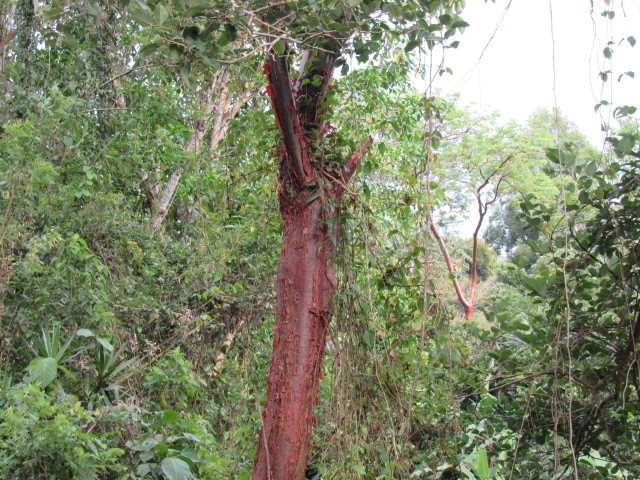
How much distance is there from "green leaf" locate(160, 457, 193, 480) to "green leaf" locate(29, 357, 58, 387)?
28.3 inches

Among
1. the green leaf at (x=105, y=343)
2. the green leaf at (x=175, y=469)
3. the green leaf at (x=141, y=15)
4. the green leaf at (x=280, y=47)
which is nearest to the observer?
the green leaf at (x=141, y=15)

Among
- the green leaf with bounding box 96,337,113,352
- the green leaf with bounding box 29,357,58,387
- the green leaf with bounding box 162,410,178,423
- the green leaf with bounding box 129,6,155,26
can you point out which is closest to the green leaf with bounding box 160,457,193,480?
the green leaf with bounding box 162,410,178,423

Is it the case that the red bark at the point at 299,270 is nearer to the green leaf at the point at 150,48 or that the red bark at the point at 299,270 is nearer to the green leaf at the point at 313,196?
the green leaf at the point at 313,196

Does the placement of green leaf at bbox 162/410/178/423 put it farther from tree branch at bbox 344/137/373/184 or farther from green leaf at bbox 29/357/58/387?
tree branch at bbox 344/137/373/184

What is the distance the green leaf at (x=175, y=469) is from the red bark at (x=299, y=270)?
837 mm

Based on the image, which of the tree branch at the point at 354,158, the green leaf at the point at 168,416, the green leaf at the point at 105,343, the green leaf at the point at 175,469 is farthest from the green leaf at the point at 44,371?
the tree branch at the point at 354,158

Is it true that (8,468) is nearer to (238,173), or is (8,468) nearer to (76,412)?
(76,412)

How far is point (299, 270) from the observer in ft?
6.64

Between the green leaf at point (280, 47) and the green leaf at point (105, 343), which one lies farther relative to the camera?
the green leaf at point (105, 343)

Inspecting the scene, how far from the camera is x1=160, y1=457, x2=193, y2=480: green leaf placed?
256 cm

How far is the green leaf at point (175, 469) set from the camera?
8.39 feet

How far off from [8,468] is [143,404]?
1032mm

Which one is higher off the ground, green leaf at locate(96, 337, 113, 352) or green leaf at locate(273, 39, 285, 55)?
green leaf at locate(273, 39, 285, 55)

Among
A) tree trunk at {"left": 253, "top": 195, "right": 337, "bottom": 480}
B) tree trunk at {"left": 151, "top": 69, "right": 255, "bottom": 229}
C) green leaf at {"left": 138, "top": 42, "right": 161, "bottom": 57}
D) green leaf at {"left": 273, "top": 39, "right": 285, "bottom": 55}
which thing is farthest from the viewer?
tree trunk at {"left": 151, "top": 69, "right": 255, "bottom": 229}
